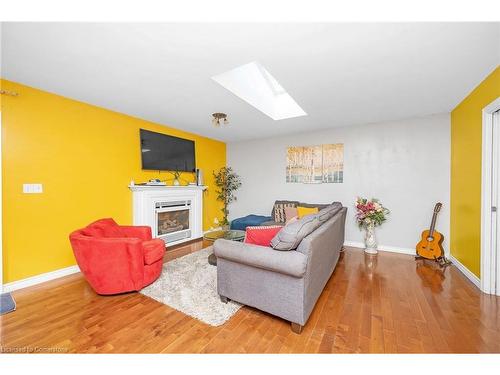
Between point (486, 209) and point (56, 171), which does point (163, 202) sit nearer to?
point (56, 171)

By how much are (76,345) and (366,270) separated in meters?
3.33

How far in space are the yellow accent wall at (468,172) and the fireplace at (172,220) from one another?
15.2 ft

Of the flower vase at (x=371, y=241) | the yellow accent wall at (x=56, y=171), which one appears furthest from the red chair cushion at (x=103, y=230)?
the flower vase at (x=371, y=241)

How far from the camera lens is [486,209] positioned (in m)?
2.36

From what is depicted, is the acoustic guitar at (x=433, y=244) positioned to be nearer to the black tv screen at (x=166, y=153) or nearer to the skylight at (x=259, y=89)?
the skylight at (x=259, y=89)

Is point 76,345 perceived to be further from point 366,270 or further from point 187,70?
point 366,270

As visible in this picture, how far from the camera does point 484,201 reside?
239 centimetres

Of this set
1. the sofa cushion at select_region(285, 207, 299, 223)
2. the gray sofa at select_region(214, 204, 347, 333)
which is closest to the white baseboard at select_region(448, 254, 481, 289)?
the gray sofa at select_region(214, 204, 347, 333)

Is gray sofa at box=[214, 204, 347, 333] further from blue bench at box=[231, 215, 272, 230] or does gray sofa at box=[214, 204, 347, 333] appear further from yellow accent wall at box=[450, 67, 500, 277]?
blue bench at box=[231, 215, 272, 230]

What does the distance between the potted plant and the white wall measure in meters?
1.46

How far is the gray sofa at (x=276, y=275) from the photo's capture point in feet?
5.42

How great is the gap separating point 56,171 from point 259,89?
3078mm

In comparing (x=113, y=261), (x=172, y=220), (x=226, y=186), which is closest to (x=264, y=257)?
(x=113, y=261)
